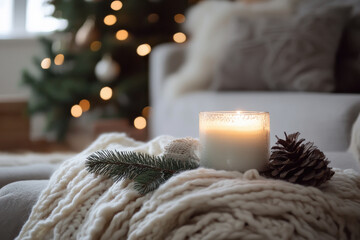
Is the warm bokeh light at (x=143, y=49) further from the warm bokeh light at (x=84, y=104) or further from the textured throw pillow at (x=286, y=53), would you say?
the textured throw pillow at (x=286, y=53)

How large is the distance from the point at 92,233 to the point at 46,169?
340 mm

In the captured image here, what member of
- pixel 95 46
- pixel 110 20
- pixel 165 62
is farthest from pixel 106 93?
pixel 165 62

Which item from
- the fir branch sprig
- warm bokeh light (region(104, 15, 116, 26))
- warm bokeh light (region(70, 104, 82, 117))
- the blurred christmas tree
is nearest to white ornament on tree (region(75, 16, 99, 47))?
the blurred christmas tree

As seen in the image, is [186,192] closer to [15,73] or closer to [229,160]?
[229,160]

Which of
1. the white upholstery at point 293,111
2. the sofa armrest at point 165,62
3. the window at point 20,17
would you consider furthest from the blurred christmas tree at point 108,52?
the window at point 20,17

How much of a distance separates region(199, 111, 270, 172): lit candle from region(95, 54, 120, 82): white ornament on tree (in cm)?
183

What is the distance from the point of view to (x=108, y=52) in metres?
2.36

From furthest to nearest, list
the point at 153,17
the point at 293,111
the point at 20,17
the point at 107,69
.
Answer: the point at 20,17 → the point at 153,17 → the point at 107,69 → the point at 293,111

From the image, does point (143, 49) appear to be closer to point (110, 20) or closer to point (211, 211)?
point (110, 20)

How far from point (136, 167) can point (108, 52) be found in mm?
1988

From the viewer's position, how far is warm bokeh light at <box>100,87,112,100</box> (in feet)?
7.84

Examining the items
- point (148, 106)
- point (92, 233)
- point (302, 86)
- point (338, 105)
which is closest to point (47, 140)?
point (148, 106)

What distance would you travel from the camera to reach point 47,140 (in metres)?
3.02

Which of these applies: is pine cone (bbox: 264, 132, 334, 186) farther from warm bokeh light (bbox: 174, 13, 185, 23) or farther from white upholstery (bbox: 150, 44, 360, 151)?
warm bokeh light (bbox: 174, 13, 185, 23)
